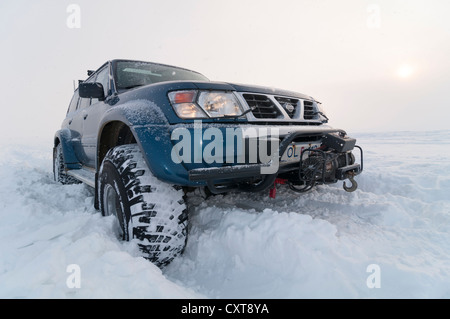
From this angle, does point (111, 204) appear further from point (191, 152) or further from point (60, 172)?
point (60, 172)

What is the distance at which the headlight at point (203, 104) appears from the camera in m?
1.76

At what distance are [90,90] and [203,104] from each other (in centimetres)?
148

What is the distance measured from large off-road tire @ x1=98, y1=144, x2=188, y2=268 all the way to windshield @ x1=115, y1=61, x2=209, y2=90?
1147mm

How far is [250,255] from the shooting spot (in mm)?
1747

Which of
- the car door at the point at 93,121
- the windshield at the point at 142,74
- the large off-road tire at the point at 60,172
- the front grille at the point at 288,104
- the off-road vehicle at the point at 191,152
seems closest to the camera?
the off-road vehicle at the point at 191,152

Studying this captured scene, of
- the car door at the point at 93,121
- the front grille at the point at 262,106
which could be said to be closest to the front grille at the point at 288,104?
the front grille at the point at 262,106

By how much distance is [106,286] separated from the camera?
1287 mm

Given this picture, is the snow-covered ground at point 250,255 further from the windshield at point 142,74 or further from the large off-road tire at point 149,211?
the windshield at point 142,74

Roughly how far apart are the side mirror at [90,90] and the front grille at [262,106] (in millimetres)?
1644

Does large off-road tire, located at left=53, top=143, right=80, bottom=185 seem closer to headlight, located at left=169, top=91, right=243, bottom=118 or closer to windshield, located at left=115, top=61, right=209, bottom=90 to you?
windshield, located at left=115, top=61, right=209, bottom=90

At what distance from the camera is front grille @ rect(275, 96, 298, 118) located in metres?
2.28

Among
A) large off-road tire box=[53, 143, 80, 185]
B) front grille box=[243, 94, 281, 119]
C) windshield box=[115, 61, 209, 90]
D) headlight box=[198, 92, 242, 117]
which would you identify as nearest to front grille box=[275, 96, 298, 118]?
front grille box=[243, 94, 281, 119]

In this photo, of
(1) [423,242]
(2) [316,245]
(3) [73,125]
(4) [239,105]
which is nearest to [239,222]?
(2) [316,245]

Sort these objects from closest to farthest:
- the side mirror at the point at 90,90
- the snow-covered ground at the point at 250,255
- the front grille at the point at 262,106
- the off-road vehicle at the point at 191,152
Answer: the snow-covered ground at the point at 250,255, the off-road vehicle at the point at 191,152, the front grille at the point at 262,106, the side mirror at the point at 90,90
